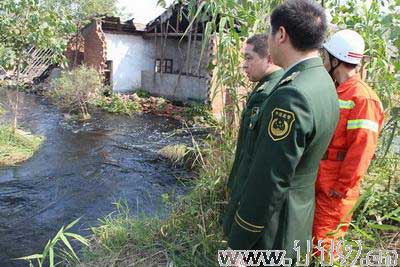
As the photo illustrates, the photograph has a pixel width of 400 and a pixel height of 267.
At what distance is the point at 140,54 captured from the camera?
16.4 metres

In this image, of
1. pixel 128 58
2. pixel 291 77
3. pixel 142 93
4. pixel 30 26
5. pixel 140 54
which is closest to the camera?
pixel 291 77

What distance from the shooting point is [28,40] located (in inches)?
300

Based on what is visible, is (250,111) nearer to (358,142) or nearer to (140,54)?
(358,142)

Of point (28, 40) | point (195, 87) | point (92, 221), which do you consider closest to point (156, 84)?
point (195, 87)

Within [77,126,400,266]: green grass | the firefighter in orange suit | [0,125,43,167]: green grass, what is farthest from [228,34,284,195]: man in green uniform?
[0,125,43,167]: green grass

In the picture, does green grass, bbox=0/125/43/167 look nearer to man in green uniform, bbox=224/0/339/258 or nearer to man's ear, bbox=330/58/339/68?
man's ear, bbox=330/58/339/68

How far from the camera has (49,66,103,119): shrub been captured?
1192cm

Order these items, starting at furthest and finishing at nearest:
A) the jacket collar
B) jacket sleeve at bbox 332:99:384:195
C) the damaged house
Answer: the damaged house, the jacket collar, jacket sleeve at bbox 332:99:384:195

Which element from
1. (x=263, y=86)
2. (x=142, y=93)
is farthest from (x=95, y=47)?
(x=263, y=86)

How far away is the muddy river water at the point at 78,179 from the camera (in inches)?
199

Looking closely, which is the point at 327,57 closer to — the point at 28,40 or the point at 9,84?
the point at 28,40

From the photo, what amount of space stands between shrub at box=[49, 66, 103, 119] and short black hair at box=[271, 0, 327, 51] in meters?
10.9

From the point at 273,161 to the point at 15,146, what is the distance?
25.2 ft

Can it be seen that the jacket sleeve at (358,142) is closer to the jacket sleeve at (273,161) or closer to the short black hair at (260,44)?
the jacket sleeve at (273,161)
